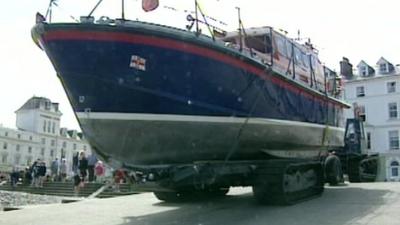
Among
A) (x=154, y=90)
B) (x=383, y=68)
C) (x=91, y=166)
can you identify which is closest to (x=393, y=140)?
(x=383, y=68)

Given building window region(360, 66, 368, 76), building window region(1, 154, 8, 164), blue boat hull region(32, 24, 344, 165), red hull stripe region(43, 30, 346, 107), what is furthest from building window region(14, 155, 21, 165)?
red hull stripe region(43, 30, 346, 107)

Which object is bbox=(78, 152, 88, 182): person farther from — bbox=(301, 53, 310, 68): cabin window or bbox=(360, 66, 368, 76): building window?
bbox=(360, 66, 368, 76): building window

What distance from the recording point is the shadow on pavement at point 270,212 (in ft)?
27.0

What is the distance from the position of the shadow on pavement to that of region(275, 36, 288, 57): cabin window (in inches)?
123

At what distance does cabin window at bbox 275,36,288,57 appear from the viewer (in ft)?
35.2

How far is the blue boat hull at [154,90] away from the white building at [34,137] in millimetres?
77567

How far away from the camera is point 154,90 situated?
779cm

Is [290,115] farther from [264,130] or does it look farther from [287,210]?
[287,210]

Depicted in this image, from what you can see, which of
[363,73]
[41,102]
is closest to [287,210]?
[363,73]

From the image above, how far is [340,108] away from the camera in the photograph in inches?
563

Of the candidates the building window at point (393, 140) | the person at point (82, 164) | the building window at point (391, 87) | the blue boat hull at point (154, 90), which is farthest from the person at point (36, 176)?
the building window at point (391, 87)

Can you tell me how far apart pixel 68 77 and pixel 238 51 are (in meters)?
2.88

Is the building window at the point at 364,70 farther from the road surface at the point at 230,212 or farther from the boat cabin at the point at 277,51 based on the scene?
the road surface at the point at 230,212

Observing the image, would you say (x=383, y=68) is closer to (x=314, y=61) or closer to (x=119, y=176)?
(x=314, y=61)
